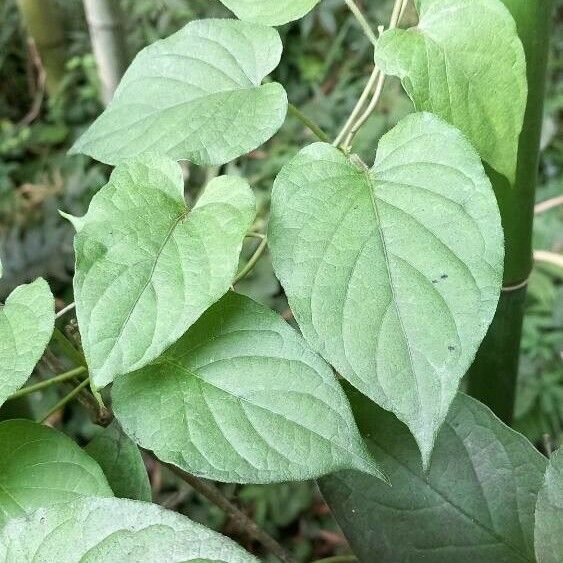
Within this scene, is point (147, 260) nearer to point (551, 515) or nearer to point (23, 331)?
point (23, 331)

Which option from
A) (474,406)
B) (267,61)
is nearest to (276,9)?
(267,61)

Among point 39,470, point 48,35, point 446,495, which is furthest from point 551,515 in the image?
point 48,35

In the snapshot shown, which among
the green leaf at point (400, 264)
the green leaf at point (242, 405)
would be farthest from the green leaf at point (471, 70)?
the green leaf at point (242, 405)

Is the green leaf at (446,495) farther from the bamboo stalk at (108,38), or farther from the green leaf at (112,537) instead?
the bamboo stalk at (108,38)

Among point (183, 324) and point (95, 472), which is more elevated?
point (183, 324)

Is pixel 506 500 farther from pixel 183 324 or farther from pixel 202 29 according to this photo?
pixel 202 29

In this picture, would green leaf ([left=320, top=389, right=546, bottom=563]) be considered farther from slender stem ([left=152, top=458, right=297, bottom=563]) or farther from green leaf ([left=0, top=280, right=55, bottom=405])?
green leaf ([left=0, top=280, right=55, bottom=405])

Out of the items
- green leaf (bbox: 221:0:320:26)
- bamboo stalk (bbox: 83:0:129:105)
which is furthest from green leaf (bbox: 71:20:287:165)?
bamboo stalk (bbox: 83:0:129:105)
